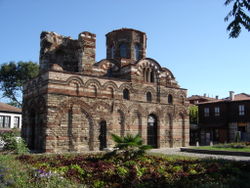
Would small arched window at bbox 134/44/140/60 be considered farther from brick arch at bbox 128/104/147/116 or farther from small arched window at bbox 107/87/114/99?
small arched window at bbox 107/87/114/99

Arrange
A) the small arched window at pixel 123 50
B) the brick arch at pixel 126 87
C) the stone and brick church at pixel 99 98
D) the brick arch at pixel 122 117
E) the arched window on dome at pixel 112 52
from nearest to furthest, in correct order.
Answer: the stone and brick church at pixel 99 98
the brick arch at pixel 122 117
the brick arch at pixel 126 87
the small arched window at pixel 123 50
the arched window on dome at pixel 112 52

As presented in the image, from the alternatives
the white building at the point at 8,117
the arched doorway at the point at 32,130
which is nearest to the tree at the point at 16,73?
the white building at the point at 8,117

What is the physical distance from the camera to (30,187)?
697cm

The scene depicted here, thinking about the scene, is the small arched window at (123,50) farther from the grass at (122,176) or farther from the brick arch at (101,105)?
the grass at (122,176)

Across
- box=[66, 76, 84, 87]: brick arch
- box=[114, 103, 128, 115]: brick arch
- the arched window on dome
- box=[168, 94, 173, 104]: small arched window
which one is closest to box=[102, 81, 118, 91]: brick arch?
box=[114, 103, 128, 115]: brick arch

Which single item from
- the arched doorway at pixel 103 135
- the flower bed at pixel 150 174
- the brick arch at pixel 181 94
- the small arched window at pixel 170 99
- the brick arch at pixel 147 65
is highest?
the brick arch at pixel 147 65

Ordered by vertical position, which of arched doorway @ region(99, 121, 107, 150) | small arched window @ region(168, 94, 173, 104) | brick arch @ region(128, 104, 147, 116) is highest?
small arched window @ region(168, 94, 173, 104)

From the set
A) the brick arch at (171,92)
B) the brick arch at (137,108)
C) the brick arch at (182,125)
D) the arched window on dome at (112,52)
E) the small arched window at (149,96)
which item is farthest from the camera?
the arched window on dome at (112,52)

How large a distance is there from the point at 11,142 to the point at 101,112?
25.1 feet

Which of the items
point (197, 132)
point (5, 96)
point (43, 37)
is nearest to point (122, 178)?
point (43, 37)

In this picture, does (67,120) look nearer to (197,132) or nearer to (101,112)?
(101,112)

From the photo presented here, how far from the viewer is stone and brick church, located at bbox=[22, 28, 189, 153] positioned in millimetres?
20797

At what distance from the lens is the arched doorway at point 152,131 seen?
26.3m

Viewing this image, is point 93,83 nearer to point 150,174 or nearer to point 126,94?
point 126,94
